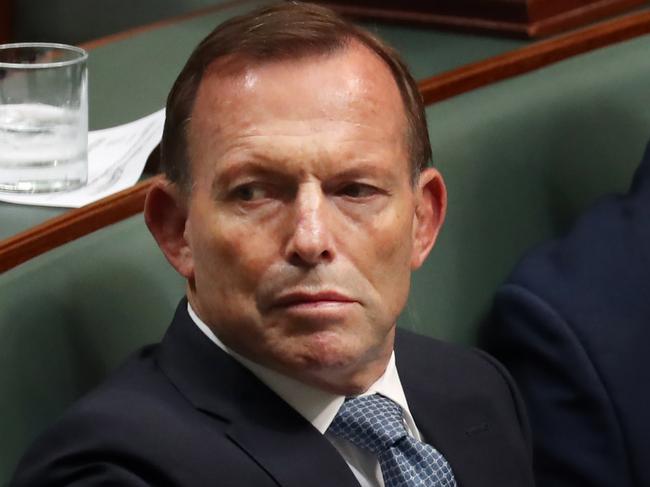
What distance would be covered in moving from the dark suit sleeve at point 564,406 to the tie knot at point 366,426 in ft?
1.52

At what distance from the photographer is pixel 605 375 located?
5.76ft

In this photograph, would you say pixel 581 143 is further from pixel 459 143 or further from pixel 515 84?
pixel 459 143

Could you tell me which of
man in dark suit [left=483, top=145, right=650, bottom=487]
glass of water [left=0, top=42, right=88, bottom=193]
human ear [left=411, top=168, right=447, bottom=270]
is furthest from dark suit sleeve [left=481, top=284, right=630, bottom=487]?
glass of water [left=0, top=42, right=88, bottom=193]

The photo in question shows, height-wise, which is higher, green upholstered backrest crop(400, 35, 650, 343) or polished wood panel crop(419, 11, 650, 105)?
polished wood panel crop(419, 11, 650, 105)

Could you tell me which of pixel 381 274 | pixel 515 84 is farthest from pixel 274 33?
pixel 515 84

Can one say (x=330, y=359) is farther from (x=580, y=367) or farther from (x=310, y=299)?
(x=580, y=367)

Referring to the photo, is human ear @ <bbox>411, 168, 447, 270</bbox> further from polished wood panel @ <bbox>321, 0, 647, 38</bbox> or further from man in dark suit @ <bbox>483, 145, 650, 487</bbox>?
polished wood panel @ <bbox>321, 0, 647, 38</bbox>

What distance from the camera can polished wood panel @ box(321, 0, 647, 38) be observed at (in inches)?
92.2

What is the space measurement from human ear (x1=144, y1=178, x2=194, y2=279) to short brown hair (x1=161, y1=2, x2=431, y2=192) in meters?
0.01

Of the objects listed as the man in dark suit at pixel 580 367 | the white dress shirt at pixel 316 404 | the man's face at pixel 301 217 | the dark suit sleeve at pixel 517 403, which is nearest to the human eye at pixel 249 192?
the man's face at pixel 301 217

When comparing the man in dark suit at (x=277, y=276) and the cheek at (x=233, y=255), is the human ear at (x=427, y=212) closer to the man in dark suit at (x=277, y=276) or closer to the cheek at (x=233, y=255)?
the man in dark suit at (x=277, y=276)

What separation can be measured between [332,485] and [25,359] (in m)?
0.32

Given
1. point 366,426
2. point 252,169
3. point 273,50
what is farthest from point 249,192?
point 366,426

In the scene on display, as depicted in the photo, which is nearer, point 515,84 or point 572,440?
point 572,440
